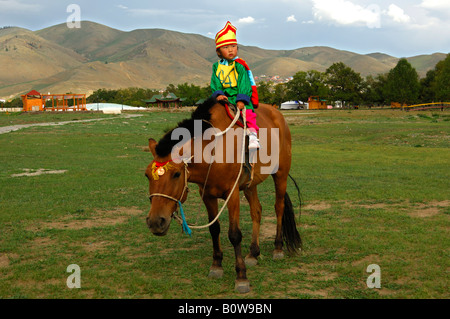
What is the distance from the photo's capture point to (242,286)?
4922 millimetres

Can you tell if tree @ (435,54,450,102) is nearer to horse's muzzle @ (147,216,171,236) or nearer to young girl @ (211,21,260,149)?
young girl @ (211,21,260,149)

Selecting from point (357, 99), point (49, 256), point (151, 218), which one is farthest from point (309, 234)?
point (357, 99)

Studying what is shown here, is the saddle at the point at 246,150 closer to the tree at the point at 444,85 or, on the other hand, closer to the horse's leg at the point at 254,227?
the horse's leg at the point at 254,227

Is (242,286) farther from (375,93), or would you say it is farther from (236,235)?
(375,93)

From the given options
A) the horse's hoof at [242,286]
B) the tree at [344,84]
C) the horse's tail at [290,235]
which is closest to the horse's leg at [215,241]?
the horse's hoof at [242,286]

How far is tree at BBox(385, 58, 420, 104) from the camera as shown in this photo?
82.9 metres

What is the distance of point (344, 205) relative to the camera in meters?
9.60

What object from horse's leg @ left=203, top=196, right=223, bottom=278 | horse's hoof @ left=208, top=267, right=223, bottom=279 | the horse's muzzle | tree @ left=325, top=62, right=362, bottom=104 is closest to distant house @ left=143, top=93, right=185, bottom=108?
tree @ left=325, top=62, right=362, bottom=104

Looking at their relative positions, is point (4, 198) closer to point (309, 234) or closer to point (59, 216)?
point (59, 216)

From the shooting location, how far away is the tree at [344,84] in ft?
344

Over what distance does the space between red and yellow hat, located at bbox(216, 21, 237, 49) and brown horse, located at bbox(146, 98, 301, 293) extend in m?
0.96

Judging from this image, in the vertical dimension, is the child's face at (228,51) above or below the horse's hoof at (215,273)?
above

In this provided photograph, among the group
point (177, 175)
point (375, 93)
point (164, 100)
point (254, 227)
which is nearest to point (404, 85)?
point (375, 93)

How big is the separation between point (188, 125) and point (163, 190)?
3.15 feet
